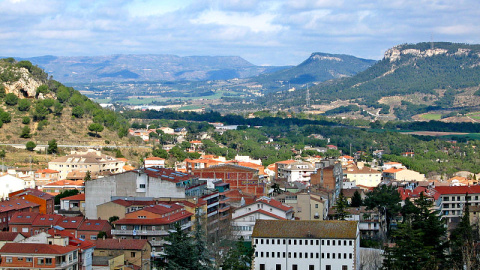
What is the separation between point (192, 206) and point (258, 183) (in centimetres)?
1973

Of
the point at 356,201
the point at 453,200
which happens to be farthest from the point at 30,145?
the point at 453,200

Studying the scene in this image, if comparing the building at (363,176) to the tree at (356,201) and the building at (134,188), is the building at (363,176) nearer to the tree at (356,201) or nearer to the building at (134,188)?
the tree at (356,201)

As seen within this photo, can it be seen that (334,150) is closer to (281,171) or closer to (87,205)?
(281,171)

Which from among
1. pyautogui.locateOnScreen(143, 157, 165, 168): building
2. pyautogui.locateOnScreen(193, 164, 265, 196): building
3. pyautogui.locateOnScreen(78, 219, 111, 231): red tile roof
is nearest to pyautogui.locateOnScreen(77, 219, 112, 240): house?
pyautogui.locateOnScreen(78, 219, 111, 231): red tile roof

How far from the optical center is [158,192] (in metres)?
49.6

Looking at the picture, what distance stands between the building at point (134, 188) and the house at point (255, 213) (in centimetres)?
305

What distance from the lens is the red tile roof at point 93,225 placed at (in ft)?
140

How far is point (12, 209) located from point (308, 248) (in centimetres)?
1695

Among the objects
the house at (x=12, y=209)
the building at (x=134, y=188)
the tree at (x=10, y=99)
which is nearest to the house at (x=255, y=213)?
the building at (x=134, y=188)

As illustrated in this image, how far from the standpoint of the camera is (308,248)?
43688 mm

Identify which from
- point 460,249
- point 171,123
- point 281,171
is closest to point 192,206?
point 460,249

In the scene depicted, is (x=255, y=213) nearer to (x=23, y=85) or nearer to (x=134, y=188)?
(x=134, y=188)

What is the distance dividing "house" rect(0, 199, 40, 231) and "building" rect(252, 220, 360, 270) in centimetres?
1314

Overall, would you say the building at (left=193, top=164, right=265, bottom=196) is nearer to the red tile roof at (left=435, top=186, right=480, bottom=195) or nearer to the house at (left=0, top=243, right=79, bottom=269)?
the red tile roof at (left=435, top=186, right=480, bottom=195)
